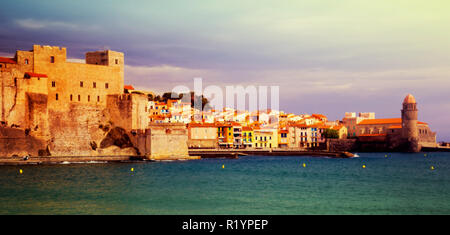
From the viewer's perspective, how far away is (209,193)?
1980 cm

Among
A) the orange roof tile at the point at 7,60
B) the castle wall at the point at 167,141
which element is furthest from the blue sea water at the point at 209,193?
the castle wall at the point at 167,141

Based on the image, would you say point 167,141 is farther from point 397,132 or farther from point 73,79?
point 397,132

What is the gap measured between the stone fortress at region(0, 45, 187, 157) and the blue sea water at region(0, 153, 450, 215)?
4.42m

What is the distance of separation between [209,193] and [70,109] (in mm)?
19443

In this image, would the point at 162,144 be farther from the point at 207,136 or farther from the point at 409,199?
the point at 409,199

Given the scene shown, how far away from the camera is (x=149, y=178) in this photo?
25.3 metres

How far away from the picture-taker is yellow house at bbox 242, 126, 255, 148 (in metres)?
55.9

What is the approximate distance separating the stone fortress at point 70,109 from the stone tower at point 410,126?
36.7 meters

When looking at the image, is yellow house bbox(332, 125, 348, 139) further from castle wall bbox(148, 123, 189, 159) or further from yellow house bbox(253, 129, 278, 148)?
castle wall bbox(148, 123, 189, 159)

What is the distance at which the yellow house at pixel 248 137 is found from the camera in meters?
55.9

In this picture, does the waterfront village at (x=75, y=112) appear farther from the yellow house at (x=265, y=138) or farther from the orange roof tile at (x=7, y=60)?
the yellow house at (x=265, y=138)

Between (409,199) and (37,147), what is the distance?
80.7 ft

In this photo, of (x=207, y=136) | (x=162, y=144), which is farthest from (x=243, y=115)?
(x=162, y=144)

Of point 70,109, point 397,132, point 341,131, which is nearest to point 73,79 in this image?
point 70,109
